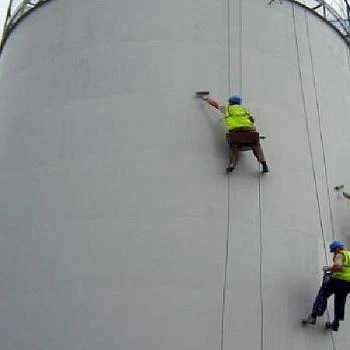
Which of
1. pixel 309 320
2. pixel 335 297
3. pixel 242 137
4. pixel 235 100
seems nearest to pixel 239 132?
pixel 242 137

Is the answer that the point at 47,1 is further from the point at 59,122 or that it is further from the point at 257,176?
the point at 257,176

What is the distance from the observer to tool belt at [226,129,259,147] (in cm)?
930

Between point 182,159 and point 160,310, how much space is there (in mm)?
2374

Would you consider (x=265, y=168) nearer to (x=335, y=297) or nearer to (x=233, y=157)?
(x=233, y=157)

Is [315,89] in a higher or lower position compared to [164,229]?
higher

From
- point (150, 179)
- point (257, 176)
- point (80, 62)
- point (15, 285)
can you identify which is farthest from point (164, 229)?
point (80, 62)

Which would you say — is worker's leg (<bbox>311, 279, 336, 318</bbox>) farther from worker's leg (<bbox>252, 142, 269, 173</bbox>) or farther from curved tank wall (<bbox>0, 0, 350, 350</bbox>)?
worker's leg (<bbox>252, 142, 269, 173</bbox>)

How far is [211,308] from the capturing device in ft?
27.7

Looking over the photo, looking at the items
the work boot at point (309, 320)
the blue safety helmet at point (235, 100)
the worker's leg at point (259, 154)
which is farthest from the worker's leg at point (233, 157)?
the work boot at point (309, 320)

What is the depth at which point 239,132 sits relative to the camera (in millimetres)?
9375

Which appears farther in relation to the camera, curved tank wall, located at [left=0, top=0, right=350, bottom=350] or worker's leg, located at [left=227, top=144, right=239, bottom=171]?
worker's leg, located at [left=227, top=144, right=239, bottom=171]

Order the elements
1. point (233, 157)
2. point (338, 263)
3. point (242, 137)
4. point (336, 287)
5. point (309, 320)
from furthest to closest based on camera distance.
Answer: point (233, 157) < point (242, 137) < point (309, 320) < point (336, 287) < point (338, 263)

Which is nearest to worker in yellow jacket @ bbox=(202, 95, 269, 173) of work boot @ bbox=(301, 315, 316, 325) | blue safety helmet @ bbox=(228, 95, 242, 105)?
blue safety helmet @ bbox=(228, 95, 242, 105)

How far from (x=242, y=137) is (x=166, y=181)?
1.31m
